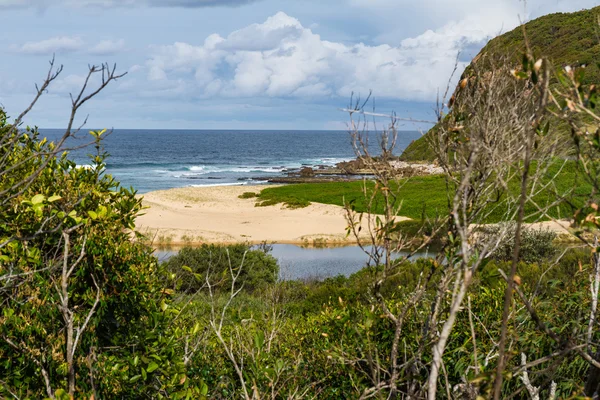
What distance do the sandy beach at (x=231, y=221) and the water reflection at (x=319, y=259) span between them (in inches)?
45.2

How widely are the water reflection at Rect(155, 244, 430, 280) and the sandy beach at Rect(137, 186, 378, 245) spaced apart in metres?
1.15

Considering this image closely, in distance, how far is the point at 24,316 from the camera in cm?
408

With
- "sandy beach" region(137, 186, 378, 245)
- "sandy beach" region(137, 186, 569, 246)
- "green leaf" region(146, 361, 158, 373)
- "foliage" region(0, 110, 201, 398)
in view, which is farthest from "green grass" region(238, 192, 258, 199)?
"green leaf" region(146, 361, 158, 373)

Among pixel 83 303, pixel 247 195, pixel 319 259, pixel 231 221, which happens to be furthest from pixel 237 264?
pixel 247 195

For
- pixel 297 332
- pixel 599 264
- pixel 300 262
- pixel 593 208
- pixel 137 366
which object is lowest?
pixel 300 262

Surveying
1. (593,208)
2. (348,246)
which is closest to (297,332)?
(593,208)

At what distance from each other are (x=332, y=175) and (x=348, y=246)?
144 ft

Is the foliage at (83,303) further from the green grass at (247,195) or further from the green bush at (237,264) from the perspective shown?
the green grass at (247,195)

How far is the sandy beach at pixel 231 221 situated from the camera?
112 ft

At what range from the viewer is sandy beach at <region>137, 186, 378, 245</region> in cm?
3409

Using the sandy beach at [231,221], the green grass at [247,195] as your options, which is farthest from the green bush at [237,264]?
the green grass at [247,195]

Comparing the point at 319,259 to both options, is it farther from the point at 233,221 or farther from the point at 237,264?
the point at 233,221

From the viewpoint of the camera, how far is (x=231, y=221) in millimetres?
40594

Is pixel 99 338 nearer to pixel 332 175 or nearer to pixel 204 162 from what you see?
pixel 332 175
